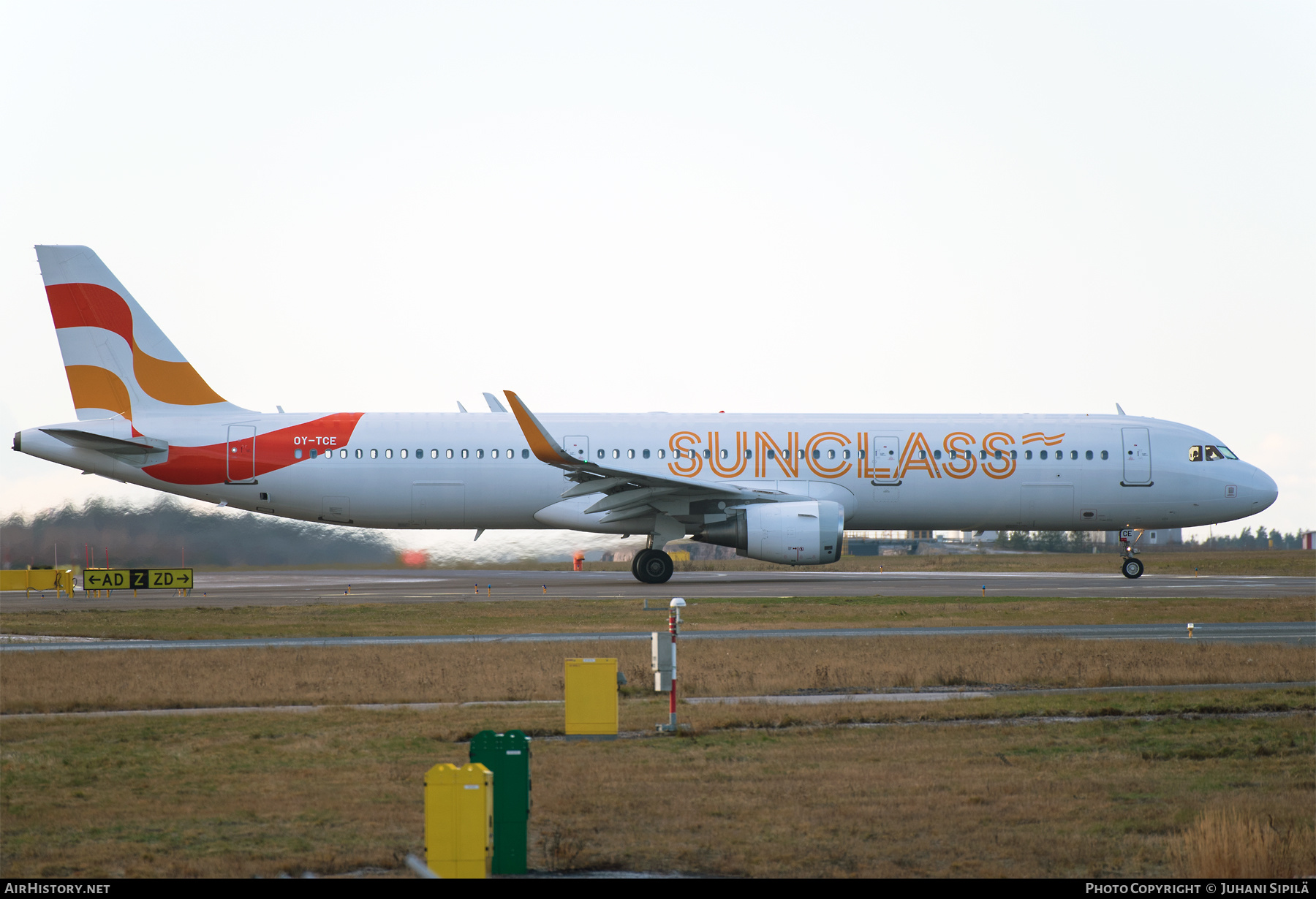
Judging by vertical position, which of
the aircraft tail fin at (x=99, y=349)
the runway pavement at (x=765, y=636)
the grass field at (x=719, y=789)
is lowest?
the grass field at (x=719, y=789)

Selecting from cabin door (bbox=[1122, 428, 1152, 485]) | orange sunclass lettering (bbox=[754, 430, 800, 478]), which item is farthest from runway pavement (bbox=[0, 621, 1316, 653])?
cabin door (bbox=[1122, 428, 1152, 485])

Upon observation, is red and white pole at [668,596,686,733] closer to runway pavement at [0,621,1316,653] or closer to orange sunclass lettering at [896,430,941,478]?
runway pavement at [0,621,1316,653]

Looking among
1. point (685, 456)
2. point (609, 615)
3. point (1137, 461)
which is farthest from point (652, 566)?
point (1137, 461)

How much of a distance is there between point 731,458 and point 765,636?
12476 mm

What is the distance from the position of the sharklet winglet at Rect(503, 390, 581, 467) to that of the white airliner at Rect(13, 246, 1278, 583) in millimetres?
1438

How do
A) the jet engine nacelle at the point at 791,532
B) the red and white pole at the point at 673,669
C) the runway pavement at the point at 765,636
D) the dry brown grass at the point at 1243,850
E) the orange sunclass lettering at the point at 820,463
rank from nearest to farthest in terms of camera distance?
1. the dry brown grass at the point at 1243,850
2. the red and white pole at the point at 673,669
3. the runway pavement at the point at 765,636
4. the jet engine nacelle at the point at 791,532
5. the orange sunclass lettering at the point at 820,463

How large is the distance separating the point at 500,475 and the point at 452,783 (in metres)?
23.0

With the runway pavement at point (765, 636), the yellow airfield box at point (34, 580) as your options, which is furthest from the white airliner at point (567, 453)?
the runway pavement at point (765, 636)

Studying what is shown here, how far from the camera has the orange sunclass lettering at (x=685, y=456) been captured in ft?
96.1

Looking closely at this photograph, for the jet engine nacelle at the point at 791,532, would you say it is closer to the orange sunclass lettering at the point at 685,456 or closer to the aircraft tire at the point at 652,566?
the orange sunclass lettering at the point at 685,456

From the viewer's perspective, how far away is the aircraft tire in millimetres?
29047

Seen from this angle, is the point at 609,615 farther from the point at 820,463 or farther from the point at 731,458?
the point at 820,463

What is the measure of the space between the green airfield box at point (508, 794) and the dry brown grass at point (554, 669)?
5.63 m
